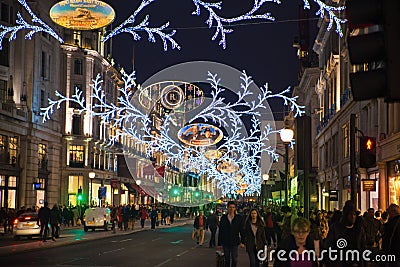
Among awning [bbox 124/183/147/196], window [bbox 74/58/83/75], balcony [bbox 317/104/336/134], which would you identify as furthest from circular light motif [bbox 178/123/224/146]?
awning [bbox 124/183/147/196]

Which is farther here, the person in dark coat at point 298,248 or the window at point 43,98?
the window at point 43,98

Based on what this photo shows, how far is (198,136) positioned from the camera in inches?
1612

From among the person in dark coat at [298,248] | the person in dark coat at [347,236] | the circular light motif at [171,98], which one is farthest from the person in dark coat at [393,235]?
the circular light motif at [171,98]

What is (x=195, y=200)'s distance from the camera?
10338 centimetres

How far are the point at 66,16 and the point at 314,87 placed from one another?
177 feet

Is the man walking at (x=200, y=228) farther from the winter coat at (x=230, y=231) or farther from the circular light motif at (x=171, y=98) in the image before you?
the winter coat at (x=230, y=231)

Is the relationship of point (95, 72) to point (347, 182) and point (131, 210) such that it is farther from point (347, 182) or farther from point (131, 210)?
point (347, 182)

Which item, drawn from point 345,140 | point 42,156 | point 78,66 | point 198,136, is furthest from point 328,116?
point 78,66

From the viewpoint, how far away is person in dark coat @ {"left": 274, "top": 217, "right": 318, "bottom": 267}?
852 centimetres

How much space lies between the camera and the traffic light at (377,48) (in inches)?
204

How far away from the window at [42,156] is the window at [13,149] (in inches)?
234

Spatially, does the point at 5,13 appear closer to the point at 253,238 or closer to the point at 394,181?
the point at 394,181

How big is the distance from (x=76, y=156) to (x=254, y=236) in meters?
65.3

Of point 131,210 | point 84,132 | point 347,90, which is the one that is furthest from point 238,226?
point 84,132
